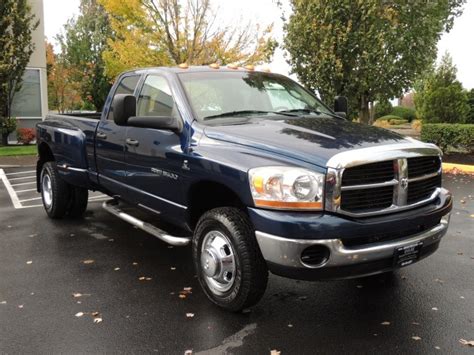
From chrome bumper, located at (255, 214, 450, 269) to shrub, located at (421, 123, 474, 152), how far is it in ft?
40.2

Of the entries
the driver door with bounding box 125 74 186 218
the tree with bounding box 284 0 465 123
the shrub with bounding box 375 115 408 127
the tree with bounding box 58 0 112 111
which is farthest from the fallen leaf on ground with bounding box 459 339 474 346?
the shrub with bounding box 375 115 408 127

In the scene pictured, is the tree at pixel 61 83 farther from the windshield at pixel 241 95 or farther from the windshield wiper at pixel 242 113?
the windshield wiper at pixel 242 113

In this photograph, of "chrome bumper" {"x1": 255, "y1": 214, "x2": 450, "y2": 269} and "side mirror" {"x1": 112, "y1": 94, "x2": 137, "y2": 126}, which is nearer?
"chrome bumper" {"x1": 255, "y1": 214, "x2": 450, "y2": 269}

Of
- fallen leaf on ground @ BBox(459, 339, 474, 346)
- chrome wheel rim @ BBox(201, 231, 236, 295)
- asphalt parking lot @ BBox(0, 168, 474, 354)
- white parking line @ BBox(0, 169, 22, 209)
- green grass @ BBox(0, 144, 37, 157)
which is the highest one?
chrome wheel rim @ BBox(201, 231, 236, 295)

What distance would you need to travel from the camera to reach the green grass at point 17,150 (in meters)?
15.8

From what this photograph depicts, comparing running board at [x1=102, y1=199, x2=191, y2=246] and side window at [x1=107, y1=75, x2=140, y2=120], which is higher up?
side window at [x1=107, y1=75, x2=140, y2=120]

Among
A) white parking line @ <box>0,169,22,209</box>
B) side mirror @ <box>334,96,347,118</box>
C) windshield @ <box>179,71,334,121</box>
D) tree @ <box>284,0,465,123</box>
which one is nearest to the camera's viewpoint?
windshield @ <box>179,71,334,121</box>

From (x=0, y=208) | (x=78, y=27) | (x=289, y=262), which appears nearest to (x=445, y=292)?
(x=289, y=262)

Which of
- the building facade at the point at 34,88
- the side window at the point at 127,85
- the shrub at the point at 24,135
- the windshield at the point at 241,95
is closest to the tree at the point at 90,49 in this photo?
the building facade at the point at 34,88

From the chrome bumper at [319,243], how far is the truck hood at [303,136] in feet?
1.80

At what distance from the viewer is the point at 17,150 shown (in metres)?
16.5

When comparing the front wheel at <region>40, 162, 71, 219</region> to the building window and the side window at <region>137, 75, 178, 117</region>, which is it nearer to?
the side window at <region>137, 75, 178, 117</region>

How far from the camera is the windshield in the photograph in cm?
464

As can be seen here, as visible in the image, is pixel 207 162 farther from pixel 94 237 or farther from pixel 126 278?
pixel 94 237
